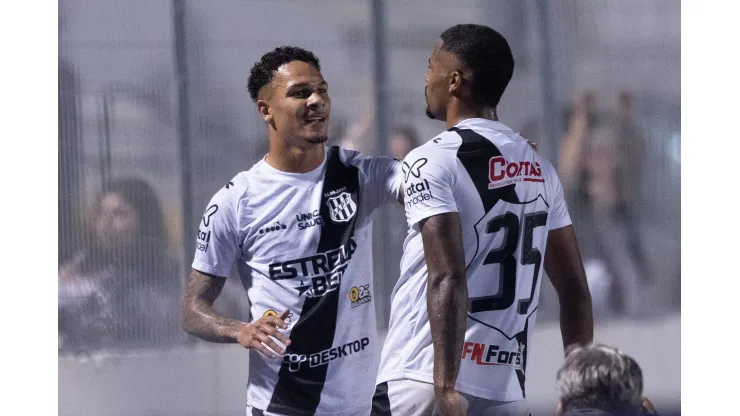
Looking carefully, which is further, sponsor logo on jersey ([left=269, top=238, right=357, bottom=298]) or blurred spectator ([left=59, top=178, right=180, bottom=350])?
blurred spectator ([left=59, top=178, right=180, bottom=350])

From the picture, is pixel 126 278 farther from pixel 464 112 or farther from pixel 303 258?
pixel 464 112

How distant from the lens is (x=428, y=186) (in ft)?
9.29

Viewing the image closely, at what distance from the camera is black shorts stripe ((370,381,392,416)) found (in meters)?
2.88

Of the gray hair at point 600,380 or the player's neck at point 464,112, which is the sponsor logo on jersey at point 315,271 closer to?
the player's neck at point 464,112

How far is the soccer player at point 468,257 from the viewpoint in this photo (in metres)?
2.75

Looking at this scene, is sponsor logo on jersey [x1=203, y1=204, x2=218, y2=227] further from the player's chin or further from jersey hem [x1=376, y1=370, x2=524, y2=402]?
jersey hem [x1=376, y1=370, x2=524, y2=402]

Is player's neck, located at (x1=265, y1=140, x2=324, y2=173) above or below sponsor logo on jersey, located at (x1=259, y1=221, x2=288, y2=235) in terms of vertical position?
above

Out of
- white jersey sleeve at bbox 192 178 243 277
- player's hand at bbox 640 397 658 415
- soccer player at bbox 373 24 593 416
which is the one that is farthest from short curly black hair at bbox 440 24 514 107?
player's hand at bbox 640 397 658 415

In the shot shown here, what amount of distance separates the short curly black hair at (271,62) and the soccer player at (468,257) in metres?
0.57

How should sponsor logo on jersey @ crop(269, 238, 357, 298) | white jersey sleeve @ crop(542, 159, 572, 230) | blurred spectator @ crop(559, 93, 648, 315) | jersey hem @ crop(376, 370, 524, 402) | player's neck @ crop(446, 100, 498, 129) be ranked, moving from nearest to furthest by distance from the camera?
1. jersey hem @ crop(376, 370, 524, 402)
2. player's neck @ crop(446, 100, 498, 129)
3. white jersey sleeve @ crop(542, 159, 572, 230)
4. sponsor logo on jersey @ crop(269, 238, 357, 298)
5. blurred spectator @ crop(559, 93, 648, 315)

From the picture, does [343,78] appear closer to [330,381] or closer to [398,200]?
[398,200]

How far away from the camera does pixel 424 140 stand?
141 inches

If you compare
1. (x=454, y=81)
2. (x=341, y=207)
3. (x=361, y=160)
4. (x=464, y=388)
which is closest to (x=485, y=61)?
(x=454, y=81)

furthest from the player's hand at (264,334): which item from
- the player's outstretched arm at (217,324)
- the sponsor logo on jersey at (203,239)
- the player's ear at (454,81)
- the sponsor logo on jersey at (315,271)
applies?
the player's ear at (454,81)
